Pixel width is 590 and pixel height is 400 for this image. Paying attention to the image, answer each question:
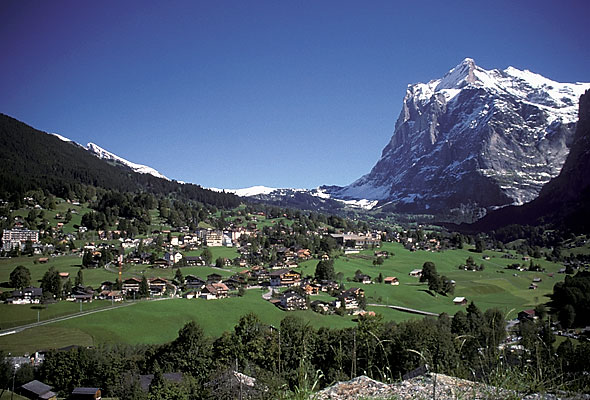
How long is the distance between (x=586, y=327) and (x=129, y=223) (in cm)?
7589

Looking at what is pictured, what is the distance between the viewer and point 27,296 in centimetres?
4378

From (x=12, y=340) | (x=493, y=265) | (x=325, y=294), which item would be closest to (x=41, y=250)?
(x=12, y=340)

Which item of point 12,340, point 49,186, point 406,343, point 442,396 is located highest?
point 49,186

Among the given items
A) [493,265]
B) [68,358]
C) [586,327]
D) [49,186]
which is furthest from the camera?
[49,186]

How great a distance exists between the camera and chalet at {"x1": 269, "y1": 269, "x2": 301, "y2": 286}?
58.2m

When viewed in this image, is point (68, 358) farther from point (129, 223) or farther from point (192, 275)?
point (129, 223)

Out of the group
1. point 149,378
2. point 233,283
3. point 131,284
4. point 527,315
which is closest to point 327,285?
point 233,283

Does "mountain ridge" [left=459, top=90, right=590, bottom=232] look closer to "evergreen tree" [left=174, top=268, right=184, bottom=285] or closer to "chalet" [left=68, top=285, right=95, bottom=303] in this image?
"evergreen tree" [left=174, top=268, right=184, bottom=285]

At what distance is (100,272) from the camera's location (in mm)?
56781

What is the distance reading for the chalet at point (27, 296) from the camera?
43.1 metres

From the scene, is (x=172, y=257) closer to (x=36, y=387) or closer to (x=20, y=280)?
(x=20, y=280)

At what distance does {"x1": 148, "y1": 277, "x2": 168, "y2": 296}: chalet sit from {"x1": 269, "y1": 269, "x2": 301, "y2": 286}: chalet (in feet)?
46.5

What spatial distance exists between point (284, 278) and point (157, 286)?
16629 mm

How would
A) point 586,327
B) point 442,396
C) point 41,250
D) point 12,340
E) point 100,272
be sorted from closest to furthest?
point 442,396, point 12,340, point 586,327, point 100,272, point 41,250
